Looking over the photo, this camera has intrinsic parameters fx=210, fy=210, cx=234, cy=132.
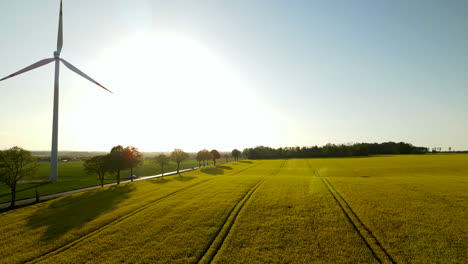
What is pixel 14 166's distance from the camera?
4253cm

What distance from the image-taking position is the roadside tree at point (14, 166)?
4003 cm

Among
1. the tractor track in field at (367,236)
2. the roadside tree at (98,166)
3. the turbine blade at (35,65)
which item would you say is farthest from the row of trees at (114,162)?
the tractor track in field at (367,236)

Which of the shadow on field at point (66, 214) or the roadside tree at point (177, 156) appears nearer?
the shadow on field at point (66, 214)

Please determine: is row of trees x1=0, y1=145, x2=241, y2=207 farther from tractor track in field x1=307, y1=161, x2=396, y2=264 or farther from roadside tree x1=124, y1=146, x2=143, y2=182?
tractor track in field x1=307, y1=161, x2=396, y2=264

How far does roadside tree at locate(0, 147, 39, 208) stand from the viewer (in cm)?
4003

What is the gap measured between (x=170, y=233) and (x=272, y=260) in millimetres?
10958

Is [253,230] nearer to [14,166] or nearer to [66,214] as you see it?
[66,214]

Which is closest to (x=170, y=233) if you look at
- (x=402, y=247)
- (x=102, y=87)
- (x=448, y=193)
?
(x=402, y=247)

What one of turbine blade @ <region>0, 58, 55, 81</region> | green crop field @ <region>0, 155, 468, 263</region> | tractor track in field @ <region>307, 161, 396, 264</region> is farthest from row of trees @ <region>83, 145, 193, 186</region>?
tractor track in field @ <region>307, 161, 396, 264</region>

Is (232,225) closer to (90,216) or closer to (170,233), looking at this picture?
(170,233)

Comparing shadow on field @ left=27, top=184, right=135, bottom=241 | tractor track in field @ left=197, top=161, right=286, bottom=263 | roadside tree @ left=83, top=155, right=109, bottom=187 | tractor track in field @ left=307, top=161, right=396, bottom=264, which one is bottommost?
shadow on field @ left=27, top=184, right=135, bottom=241

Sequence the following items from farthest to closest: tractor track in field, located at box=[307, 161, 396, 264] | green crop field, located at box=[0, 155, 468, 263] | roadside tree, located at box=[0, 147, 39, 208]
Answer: roadside tree, located at box=[0, 147, 39, 208], green crop field, located at box=[0, 155, 468, 263], tractor track in field, located at box=[307, 161, 396, 264]

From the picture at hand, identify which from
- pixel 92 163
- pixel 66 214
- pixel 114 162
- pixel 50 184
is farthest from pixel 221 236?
pixel 50 184

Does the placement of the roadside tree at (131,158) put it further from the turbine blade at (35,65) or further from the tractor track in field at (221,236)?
the tractor track in field at (221,236)
